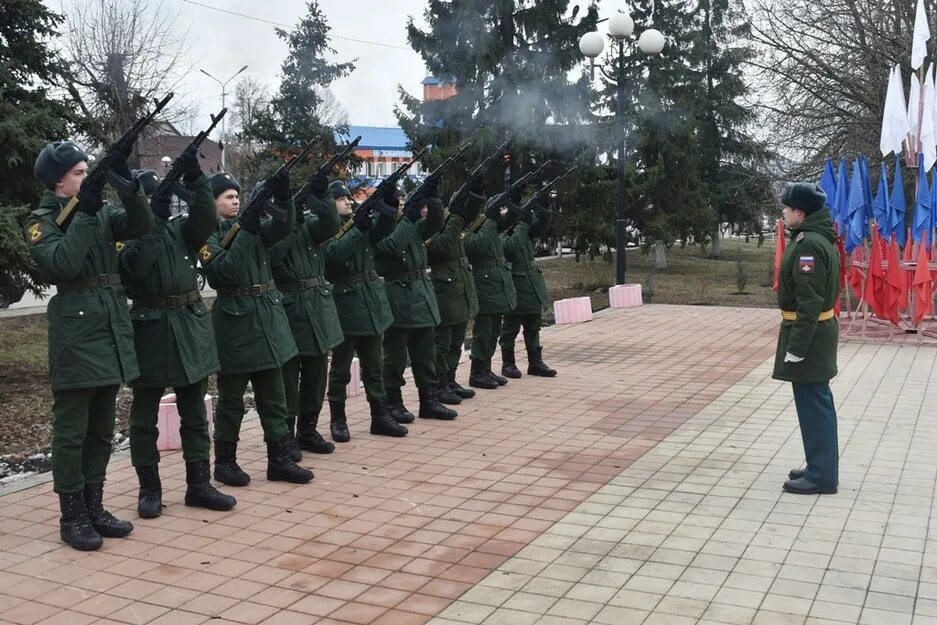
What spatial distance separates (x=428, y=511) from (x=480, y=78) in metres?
14.7

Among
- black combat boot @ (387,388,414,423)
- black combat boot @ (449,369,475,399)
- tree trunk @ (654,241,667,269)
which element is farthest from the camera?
tree trunk @ (654,241,667,269)

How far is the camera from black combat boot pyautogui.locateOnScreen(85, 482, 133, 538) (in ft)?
18.0

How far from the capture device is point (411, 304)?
8234 mm

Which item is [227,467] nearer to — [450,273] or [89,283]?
[89,283]

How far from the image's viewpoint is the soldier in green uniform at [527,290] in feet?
34.1

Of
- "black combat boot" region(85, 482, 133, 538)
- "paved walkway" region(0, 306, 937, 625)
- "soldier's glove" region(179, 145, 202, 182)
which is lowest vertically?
"paved walkway" region(0, 306, 937, 625)

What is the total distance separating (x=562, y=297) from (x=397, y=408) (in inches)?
478

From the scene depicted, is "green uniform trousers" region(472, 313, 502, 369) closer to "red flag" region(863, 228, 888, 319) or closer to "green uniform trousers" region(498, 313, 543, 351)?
"green uniform trousers" region(498, 313, 543, 351)

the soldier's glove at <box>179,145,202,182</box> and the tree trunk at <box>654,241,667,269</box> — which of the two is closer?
the soldier's glove at <box>179,145,202,182</box>

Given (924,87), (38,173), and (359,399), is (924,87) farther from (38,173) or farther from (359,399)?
(38,173)

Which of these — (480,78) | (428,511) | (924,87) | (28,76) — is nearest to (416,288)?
(428,511)

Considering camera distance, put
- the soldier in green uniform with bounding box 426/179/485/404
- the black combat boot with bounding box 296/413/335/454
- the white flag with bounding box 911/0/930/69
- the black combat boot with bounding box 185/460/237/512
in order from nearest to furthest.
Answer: the black combat boot with bounding box 185/460/237/512 → the black combat boot with bounding box 296/413/335/454 → the soldier in green uniform with bounding box 426/179/485/404 → the white flag with bounding box 911/0/930/69

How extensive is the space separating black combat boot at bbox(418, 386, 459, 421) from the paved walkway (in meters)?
0.13

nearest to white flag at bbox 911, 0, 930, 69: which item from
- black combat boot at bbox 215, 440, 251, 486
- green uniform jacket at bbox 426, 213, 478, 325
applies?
green uniform jacket at bbox 426, 213, 478, 325
